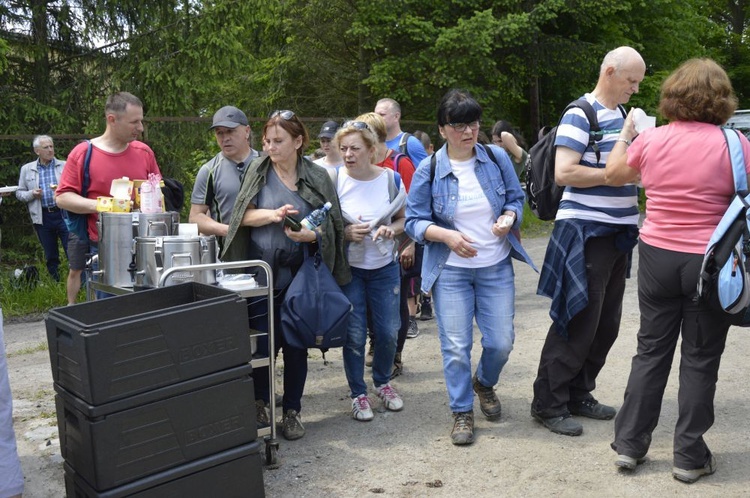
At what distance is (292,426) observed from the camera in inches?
187

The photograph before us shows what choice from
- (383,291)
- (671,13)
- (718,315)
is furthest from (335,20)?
(718,315)

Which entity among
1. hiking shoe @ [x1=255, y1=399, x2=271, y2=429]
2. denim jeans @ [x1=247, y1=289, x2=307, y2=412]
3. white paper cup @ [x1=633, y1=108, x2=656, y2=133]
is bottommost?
hiking shoe @ [x1=255, y1=399, x2=271, y2=429]

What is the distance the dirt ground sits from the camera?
13.1 feet

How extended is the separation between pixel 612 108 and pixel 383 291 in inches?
69.1

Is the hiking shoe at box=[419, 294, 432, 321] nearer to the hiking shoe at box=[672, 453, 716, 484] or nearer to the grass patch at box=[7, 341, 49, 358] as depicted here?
the grass patch at box=[7, 341, 49, 358]

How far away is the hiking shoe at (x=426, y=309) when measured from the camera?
7809mm

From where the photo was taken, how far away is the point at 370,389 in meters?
5.68

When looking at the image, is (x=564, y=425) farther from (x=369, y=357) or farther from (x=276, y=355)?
(x=369, y=357)

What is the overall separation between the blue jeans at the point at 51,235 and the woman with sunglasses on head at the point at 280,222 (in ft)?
19.9

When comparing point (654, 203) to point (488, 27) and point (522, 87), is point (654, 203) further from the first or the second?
point (522, 87)

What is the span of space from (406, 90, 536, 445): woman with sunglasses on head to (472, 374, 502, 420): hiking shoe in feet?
0.86

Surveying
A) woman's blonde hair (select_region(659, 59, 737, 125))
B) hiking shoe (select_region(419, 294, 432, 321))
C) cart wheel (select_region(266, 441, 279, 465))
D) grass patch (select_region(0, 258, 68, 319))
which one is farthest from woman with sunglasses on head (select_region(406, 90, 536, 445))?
grass patch (select_region(0, 258, 68, 319))

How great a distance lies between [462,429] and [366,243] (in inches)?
49.7

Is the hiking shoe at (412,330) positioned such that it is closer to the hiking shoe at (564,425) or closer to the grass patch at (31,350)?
the hiking shoe at (564,425)
